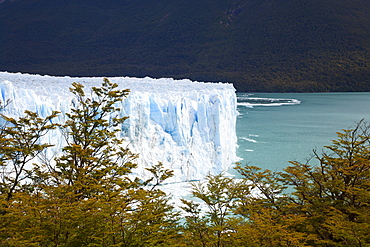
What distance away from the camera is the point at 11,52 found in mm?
79938

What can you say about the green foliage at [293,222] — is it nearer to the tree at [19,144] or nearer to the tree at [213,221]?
the tree at [213,221]

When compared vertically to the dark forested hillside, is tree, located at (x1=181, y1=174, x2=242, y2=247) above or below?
below

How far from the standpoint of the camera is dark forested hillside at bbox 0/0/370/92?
6469 cm

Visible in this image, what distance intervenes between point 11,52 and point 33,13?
171 feet

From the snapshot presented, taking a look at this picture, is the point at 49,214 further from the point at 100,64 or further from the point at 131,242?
the point at 100,64

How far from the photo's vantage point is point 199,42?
97.8m

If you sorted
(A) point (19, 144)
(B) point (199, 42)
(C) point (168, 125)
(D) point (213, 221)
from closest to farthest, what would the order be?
1. (D) point (213, 221)
2. (A) point (19, 144)
3. (C) point (168, 125)
4. (B) point (199, 42)

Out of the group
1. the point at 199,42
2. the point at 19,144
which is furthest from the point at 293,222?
the point at 199,42

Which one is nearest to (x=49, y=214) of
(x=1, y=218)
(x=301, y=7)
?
(x=1, y=218)

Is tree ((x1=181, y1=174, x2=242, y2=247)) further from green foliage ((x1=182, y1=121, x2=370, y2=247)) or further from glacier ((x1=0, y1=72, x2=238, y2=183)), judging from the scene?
glacier ((x1=0, y1=72, x2=238, y2=183))

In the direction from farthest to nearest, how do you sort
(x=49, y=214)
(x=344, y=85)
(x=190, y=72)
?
(x=190, y=72), (x=344, y=85), (x=49, y=214)

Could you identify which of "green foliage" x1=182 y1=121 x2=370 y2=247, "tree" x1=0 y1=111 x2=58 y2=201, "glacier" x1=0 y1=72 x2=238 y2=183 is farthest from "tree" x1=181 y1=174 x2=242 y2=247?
"glacier" x1=0 y1=72 x2=238 y2=183

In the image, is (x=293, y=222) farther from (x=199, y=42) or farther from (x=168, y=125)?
(x=199, y=42)

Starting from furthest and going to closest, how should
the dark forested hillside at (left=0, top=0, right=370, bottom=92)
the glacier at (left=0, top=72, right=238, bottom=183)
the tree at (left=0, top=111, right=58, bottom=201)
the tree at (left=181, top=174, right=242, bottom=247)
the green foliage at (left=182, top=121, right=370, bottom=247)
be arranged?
the dark forested hillside at (left=0, top=0, right=370, bottom=92) → the glacier at (left=0, top=72, right=238, bottom=183) → the tree at (left=0, top=111, right=58, bottom=201) → the tree at (left=181, top=174, right=242, bottom=247) → the green foliage at (left=182, top=121, right=370, bottom=247)
